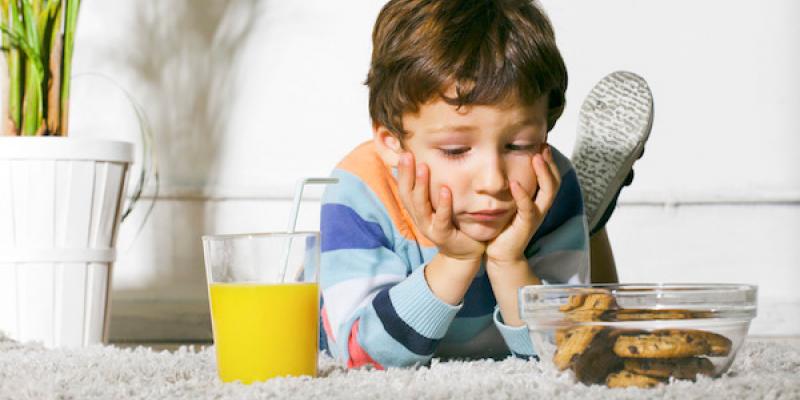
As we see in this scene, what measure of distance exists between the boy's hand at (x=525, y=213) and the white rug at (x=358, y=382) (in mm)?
114

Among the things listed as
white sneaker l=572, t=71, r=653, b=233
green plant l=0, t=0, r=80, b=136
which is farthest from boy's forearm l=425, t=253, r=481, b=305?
green plant l=0, t=0, r=80, b=136

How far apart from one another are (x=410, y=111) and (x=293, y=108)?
1.05 metres

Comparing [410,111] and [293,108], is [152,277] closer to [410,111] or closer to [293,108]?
[293,108]

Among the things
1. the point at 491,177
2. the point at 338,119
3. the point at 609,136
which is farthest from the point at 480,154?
the point at 338,119

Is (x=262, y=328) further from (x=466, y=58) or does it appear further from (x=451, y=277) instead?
(x=466, y=58)

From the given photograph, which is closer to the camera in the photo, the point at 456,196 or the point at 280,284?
the point at 280,284

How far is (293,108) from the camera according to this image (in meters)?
2.06

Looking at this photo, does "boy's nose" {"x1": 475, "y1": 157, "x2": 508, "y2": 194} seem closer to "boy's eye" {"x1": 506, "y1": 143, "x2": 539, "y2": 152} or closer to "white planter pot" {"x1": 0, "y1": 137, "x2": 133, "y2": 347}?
"boy's eye" {"x1": 506, "y1": 143, "x2": 539, "y2": 152}

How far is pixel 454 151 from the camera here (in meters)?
0.99

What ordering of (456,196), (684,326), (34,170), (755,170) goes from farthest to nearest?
(755,170), (34,170), (456,196), (684,326)

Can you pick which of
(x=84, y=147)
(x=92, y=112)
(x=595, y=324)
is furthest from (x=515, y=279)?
(x=92, y=112)

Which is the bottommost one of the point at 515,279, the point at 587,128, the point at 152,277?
the point at 152,277

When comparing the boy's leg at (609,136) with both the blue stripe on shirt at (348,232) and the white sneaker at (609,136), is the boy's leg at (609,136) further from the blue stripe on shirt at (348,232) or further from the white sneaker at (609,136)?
the blue stripe on shirt at (348,232)

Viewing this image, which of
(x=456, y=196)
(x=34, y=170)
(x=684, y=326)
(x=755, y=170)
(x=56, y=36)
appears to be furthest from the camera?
(x=755, y=170)
